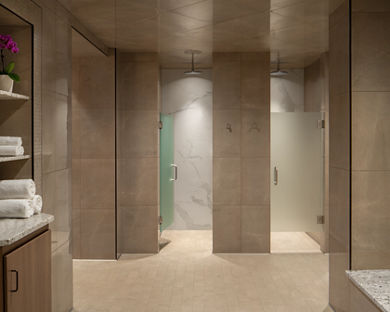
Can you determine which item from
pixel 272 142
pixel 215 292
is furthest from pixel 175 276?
pixel 272 142

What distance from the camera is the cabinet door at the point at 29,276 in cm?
181

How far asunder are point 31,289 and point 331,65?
8.46ft

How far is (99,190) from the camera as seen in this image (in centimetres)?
451

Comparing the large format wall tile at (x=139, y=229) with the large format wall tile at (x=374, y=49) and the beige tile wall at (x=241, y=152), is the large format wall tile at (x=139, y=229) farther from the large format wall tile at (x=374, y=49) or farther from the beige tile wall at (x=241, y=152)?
the large format wall tile at (x=374, y=49)

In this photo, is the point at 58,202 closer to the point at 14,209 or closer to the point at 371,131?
the point at 14,209

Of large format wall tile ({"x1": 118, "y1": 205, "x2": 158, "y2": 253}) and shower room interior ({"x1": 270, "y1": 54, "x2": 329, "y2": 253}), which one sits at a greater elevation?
shower room interior ({"x1": 270, "y1": 54, "x2": 329, "y2": 253})

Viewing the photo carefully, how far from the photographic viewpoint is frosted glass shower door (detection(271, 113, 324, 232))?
Result: 506cm

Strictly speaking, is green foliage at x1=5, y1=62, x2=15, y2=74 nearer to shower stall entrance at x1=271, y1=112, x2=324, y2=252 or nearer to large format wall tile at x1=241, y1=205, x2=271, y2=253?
large format wall tile at x1=241, y1=205, x2=271, y2=253

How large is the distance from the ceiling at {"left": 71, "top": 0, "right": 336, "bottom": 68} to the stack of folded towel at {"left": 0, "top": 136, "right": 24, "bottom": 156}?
1212 mm

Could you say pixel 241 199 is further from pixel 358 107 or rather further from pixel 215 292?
pixel 358 107

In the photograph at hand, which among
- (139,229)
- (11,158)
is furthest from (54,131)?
(139,229)

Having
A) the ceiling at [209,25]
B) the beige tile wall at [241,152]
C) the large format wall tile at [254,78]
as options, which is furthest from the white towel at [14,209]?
the large format wall tile at [254,78]

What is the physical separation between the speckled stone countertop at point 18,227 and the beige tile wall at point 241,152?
107 inches

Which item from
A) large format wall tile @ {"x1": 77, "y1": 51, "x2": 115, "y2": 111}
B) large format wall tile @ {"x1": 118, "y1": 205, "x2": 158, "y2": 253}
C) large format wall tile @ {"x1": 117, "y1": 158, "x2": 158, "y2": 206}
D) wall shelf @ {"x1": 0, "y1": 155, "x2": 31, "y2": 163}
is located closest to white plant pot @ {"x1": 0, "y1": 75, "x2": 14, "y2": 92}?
wall shelf @ {"x1": 0, "y1": 155, "x2": 31, "y2": 163}
